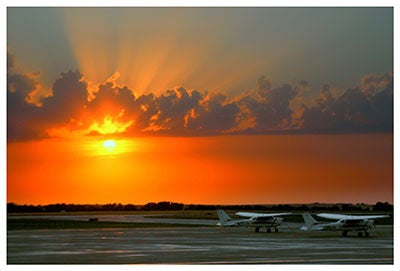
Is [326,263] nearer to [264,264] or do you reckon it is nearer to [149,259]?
[264,264]

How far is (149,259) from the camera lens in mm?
38500

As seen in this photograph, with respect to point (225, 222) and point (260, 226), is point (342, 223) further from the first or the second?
point (225, 222)

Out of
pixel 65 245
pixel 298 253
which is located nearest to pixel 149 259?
pixel 298 253

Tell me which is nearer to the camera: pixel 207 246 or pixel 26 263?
pixel 26 263

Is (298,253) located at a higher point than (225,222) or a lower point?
lower

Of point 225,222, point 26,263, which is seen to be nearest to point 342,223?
point 225,222

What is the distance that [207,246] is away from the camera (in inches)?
1877

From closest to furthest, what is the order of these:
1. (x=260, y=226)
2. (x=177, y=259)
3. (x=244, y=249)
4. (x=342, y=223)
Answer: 1. (x=177, y=259)
2. (x=244, y=249)
3. (x=342, y=223)
4. (x=260, y=226)

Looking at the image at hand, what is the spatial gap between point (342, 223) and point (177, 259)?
27115mm
